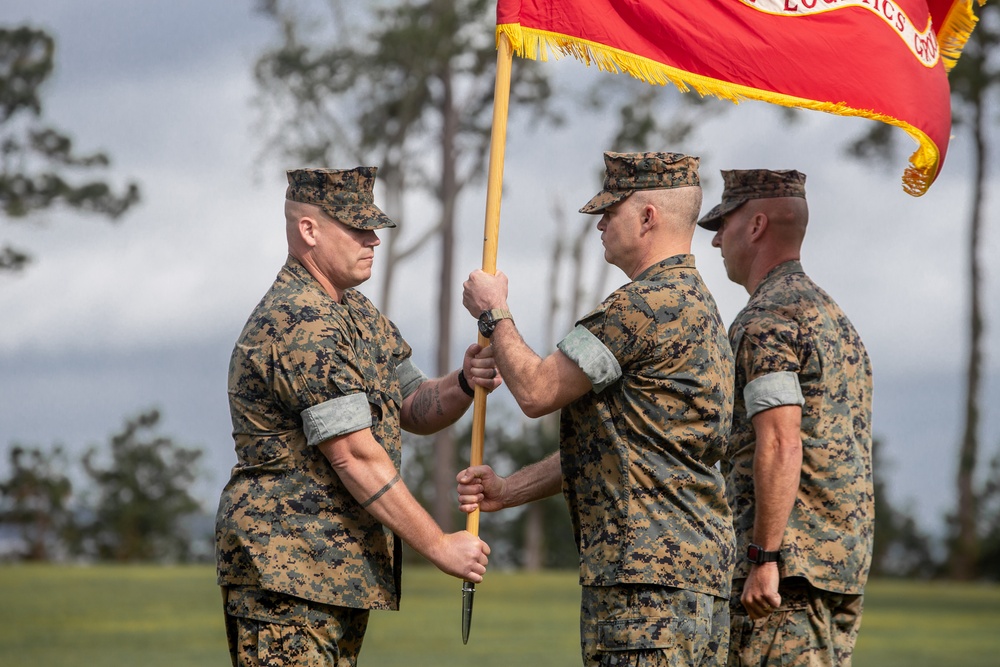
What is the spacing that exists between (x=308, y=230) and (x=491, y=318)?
29.0 inches

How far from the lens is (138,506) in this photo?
25.1m

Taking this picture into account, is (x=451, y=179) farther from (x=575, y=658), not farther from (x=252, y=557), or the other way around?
(x=252, y=557)

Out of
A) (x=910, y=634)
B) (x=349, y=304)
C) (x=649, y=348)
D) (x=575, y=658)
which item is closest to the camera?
(x=649, y=348)

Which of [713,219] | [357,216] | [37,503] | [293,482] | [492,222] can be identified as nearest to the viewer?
[293,482]

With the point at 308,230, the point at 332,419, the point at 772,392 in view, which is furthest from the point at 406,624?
the point at 332,419

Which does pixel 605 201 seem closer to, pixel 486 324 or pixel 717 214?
pixel 486 324

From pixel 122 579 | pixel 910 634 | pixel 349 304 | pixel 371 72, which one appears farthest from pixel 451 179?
pixel 349 304

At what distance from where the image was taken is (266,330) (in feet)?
15.9

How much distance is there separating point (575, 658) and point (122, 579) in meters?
9.70

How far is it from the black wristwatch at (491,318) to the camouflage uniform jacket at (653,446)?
32 cm

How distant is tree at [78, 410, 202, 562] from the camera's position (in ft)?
82.3

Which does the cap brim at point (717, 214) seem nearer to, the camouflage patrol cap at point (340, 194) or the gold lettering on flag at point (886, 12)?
the gold lettering on flag at point (886, 12)

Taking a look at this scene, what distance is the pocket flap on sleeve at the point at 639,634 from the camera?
14.9ft

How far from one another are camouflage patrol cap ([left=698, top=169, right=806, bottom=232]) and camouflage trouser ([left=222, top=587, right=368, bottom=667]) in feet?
7.47
